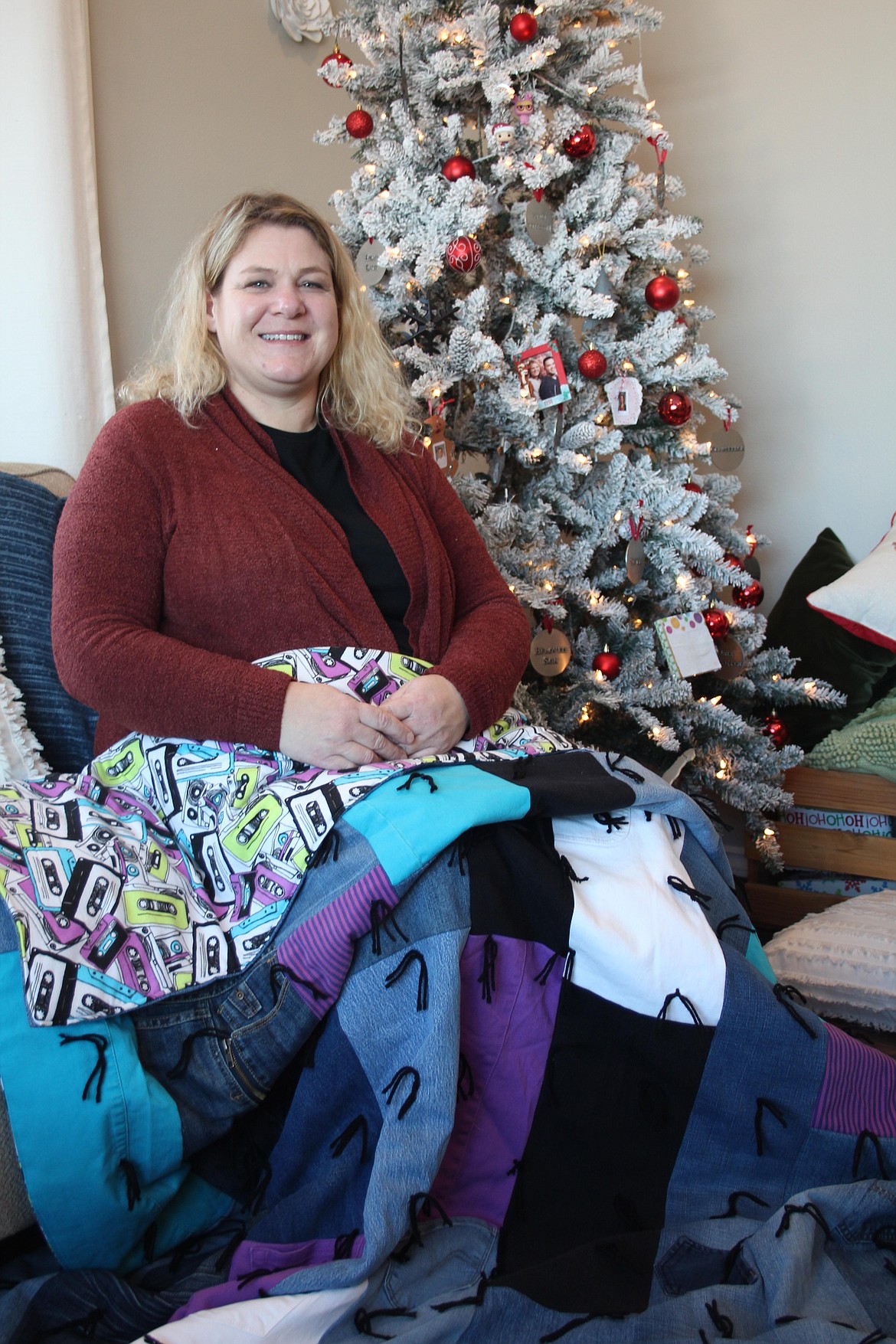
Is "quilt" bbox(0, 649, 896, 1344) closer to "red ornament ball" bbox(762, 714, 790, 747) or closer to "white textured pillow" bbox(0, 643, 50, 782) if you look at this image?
"white textured pillow" bbox(0, 643, 50, 782)

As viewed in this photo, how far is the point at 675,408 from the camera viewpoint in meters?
1.87

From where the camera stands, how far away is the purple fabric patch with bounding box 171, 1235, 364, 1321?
2.47 feet

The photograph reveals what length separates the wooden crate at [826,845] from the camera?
6.58 feet

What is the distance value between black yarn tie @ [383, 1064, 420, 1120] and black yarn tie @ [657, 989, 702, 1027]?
22 cm

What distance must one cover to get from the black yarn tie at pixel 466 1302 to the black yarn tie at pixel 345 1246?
10 cm

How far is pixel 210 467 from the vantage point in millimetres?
1280

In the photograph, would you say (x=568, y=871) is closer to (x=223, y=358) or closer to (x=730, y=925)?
(x=730, y=925)

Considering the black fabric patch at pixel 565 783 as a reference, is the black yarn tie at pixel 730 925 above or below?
below

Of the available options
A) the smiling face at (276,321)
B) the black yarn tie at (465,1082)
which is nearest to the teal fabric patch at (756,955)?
the black yarn tie at (465,1082)

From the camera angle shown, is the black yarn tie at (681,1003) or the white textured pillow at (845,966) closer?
the black yarn tie at (681,1003)

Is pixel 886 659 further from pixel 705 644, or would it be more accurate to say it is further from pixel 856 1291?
pixel 856 1291

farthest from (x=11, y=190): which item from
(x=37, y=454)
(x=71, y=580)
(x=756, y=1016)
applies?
(x=756, y=1016)

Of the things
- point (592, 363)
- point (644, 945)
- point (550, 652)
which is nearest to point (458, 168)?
point (592, 363)

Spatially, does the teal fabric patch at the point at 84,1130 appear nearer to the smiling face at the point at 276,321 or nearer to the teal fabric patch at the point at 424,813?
the teal fabric patch at the point at 424,813
